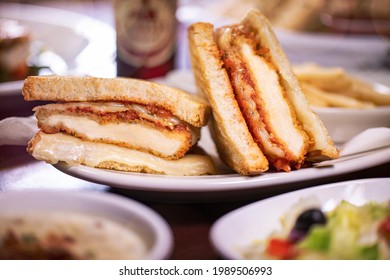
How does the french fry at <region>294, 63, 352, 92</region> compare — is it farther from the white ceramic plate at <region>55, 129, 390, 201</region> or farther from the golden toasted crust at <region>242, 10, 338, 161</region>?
the white ceramic plate at <region>55, 129, 390, 201</region>

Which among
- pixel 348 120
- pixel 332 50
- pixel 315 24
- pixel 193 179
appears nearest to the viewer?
pixel 193 179

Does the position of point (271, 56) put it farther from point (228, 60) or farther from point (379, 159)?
point (379, 159)

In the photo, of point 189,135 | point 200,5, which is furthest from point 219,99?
point 200,5

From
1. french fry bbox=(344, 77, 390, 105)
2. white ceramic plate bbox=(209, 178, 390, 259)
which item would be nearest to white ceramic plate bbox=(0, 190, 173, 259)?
white ceramic plate bbox=(209, 178, 390, 259)

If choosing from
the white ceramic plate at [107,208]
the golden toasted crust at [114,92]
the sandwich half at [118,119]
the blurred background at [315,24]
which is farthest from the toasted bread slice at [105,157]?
the blurred background at [315,24]

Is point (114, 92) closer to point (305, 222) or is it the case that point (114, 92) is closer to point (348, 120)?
point (305, 222)

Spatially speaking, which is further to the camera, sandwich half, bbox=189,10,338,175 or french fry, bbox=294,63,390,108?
french fry, bbox=294,63,390,108

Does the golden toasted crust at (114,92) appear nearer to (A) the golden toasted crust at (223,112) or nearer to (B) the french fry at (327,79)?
(A) the golden toasted crust at (223,112)

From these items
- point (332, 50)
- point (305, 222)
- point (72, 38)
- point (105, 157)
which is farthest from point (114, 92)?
point (332, 50)
